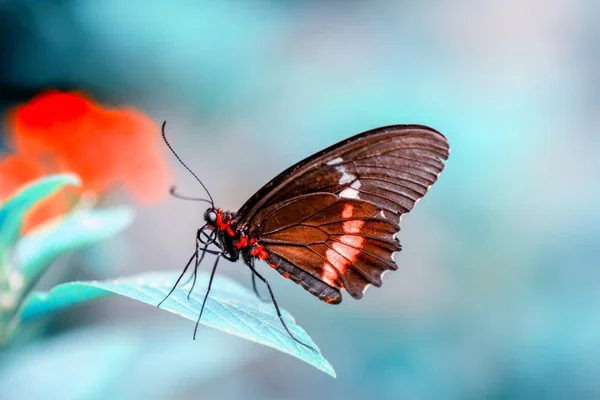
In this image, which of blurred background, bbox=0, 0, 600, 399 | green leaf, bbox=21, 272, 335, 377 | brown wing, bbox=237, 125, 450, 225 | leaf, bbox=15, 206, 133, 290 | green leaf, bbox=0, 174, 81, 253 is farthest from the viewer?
blurred background, bbox=0, 0, 600, 399

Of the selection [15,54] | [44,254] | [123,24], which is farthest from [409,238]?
[44,254]

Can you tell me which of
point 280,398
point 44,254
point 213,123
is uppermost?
point 213,123

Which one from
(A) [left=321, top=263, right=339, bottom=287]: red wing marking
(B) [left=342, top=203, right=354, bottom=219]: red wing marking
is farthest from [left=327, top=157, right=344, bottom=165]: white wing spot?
(A) [left=321, top=263, right=339, bottom=287]: red wing marking

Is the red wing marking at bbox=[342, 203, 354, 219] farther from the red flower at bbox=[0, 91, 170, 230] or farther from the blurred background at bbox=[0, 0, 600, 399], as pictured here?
the blurred background at bbox=[0, 0, 600, 399]

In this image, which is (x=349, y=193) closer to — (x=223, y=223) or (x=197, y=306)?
(x=223, y=223)

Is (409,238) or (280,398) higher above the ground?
(409,238)

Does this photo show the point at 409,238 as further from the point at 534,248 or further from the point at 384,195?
the point at 384,195

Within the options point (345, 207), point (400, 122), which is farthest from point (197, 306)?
point (400, 122)
